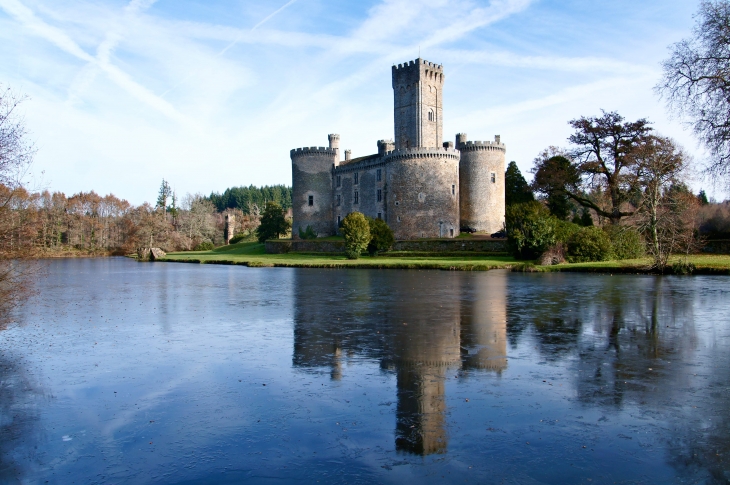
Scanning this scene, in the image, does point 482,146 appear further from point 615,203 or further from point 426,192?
point 615,203

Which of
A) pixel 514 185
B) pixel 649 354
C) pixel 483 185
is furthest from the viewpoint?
pixel 514 185

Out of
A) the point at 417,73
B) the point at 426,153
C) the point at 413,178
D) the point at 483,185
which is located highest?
the point at 417,73

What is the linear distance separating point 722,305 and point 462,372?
12326 millimetres

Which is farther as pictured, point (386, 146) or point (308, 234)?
point (308, 234)

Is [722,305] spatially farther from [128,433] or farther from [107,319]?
[107,319]

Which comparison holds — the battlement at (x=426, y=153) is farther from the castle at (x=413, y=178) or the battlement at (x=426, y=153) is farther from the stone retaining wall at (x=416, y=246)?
the stone retaining wall at (x=416, y=246)

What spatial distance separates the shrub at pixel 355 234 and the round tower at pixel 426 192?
9365 mm

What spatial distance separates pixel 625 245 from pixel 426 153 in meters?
22.3

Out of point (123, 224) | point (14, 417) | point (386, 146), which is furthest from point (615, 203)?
point (123, 224)

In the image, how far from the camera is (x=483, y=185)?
60.1 meters

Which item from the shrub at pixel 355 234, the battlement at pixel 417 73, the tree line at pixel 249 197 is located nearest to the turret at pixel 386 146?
the battlement at pixel 417 73

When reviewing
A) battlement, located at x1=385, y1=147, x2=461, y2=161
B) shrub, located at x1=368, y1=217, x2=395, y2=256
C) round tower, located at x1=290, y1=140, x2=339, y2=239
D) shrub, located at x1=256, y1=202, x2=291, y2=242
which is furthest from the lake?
shrub, located at x1=256, y1=202, x2=291, y2=242

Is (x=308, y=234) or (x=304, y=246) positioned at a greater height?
(x=308, y=234)

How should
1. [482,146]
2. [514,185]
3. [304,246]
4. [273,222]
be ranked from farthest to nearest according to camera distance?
1. [273,222]
2. [514,185]
3. [304,246]
4. [482,146]
